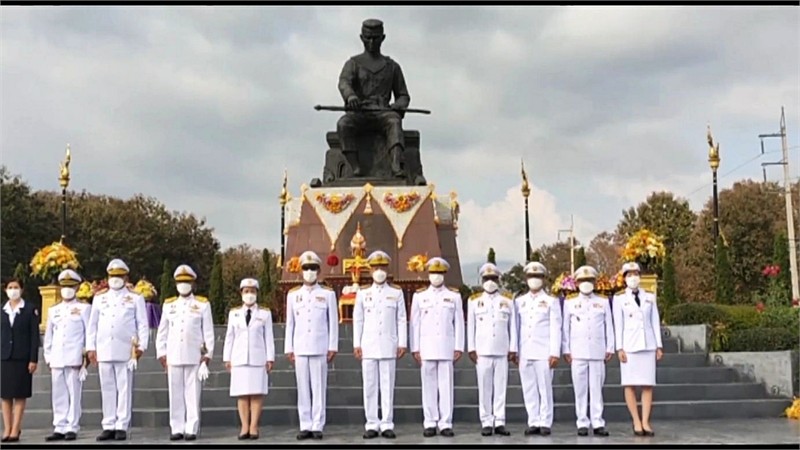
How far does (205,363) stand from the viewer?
334 inches

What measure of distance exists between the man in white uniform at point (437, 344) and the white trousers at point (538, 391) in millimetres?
712

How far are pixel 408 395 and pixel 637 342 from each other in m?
2.82

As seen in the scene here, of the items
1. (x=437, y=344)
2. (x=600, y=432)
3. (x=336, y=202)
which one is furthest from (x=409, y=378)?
(x=336, y=202)

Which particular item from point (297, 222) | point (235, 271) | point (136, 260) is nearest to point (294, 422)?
point (297, 222)

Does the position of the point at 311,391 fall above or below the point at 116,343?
below

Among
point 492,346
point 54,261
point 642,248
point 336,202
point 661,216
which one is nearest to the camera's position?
point 492,346

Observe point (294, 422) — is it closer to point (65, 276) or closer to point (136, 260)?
point (65, 276)

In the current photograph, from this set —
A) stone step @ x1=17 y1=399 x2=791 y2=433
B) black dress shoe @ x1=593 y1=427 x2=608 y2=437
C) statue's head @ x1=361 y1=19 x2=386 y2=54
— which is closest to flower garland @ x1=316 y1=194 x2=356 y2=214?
statue's head @ x1=361 y1=19 x2=386 y2=54

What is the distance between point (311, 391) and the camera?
8.56m

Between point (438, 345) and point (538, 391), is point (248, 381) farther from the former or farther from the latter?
point (538, 391)

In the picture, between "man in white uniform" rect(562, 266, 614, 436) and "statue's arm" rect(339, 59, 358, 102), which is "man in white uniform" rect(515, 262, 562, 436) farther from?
"statue's arm" rect(339, 59, 358, 102)

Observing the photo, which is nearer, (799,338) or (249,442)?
(249,442)

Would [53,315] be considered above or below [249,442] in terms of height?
above

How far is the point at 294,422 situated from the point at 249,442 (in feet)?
4.84
